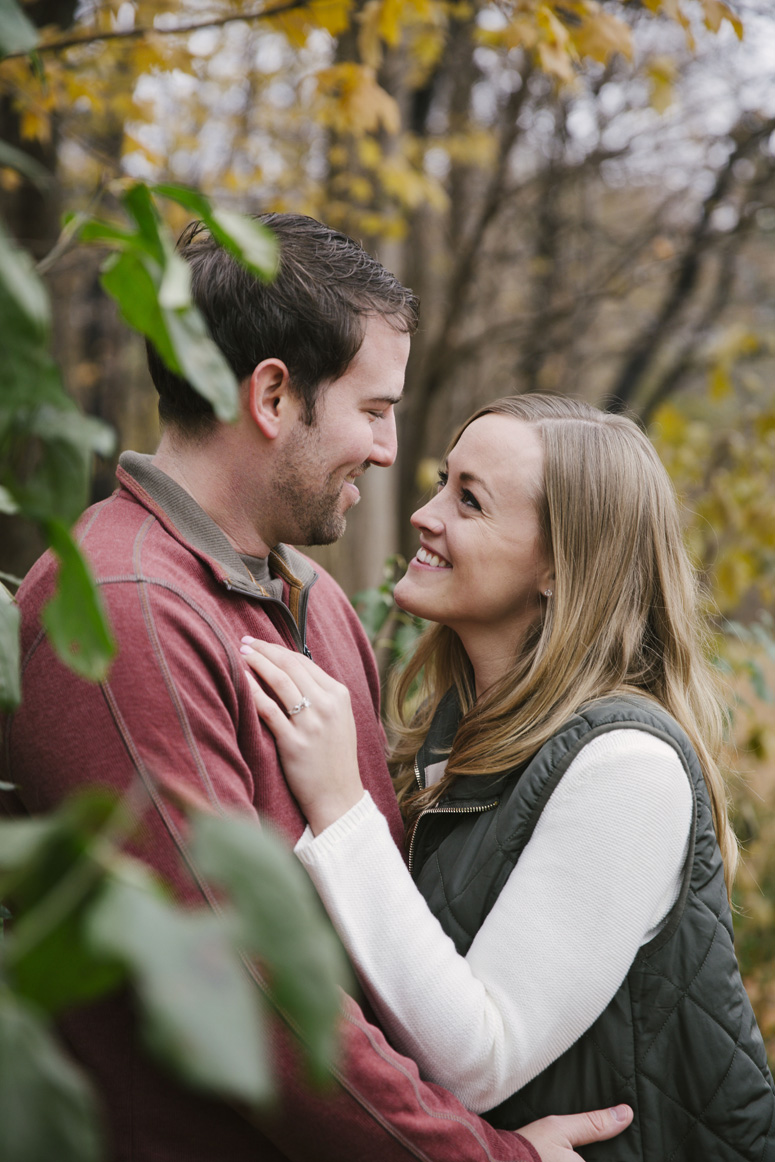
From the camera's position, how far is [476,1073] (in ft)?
4.98

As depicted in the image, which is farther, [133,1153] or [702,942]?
[702,942]

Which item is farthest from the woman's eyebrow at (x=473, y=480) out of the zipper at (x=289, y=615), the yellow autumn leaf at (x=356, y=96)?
the yellow autumn leaf at (x=356, y=96)

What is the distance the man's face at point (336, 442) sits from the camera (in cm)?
180

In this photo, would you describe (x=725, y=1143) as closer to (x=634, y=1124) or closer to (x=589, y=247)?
(x=634, y=1124)

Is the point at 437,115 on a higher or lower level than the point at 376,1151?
higher

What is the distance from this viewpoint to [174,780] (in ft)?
4.20

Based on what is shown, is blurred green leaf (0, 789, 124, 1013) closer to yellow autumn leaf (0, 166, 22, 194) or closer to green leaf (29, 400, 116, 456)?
green leaf (29, 400, 116, 456)

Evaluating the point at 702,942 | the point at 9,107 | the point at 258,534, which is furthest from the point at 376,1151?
the point at 9,107

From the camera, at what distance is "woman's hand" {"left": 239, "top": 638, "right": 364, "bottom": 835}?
61.3 inches

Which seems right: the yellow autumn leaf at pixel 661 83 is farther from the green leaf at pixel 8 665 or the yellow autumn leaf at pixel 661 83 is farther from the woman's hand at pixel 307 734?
the green leaf at pixel 8 665

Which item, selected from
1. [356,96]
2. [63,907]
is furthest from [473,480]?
[356,96]

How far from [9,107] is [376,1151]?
458 centimetres

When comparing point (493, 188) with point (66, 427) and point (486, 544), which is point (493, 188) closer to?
point (486, 544)

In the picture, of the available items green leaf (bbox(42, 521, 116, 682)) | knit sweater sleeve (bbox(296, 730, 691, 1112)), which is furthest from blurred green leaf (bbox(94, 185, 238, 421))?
knit sweater sleeve (bbox(296, 730, 691, 1112))
